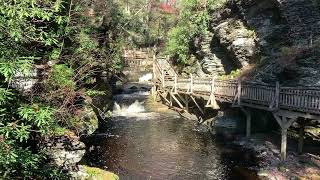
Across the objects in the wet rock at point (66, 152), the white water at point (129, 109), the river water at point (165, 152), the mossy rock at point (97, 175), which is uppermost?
the wet rock at point (66, 152)

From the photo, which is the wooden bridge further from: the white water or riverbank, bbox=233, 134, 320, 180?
the white water

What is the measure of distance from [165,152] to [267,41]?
12.6 meters

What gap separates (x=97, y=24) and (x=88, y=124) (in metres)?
8.89

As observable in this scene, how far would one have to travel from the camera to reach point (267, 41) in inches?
1098

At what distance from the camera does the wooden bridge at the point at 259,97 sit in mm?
17406

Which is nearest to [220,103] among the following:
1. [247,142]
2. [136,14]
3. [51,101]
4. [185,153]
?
[247,142]

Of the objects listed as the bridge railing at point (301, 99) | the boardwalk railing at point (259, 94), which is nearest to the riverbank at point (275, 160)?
the boardwalk railing at point (259, 94)

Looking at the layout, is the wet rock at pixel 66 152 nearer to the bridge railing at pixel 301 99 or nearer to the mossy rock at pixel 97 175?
the mossy rock at pixel 97 175

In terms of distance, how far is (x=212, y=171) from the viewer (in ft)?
59.8

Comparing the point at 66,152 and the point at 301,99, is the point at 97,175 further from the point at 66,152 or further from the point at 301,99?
the point at 301,99

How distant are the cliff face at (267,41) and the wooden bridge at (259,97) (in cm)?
255

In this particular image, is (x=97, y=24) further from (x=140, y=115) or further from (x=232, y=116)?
(x=232, y=116)

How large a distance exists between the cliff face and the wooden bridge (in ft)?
8.37

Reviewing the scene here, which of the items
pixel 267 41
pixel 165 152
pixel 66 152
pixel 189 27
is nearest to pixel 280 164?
pixel 165 152
